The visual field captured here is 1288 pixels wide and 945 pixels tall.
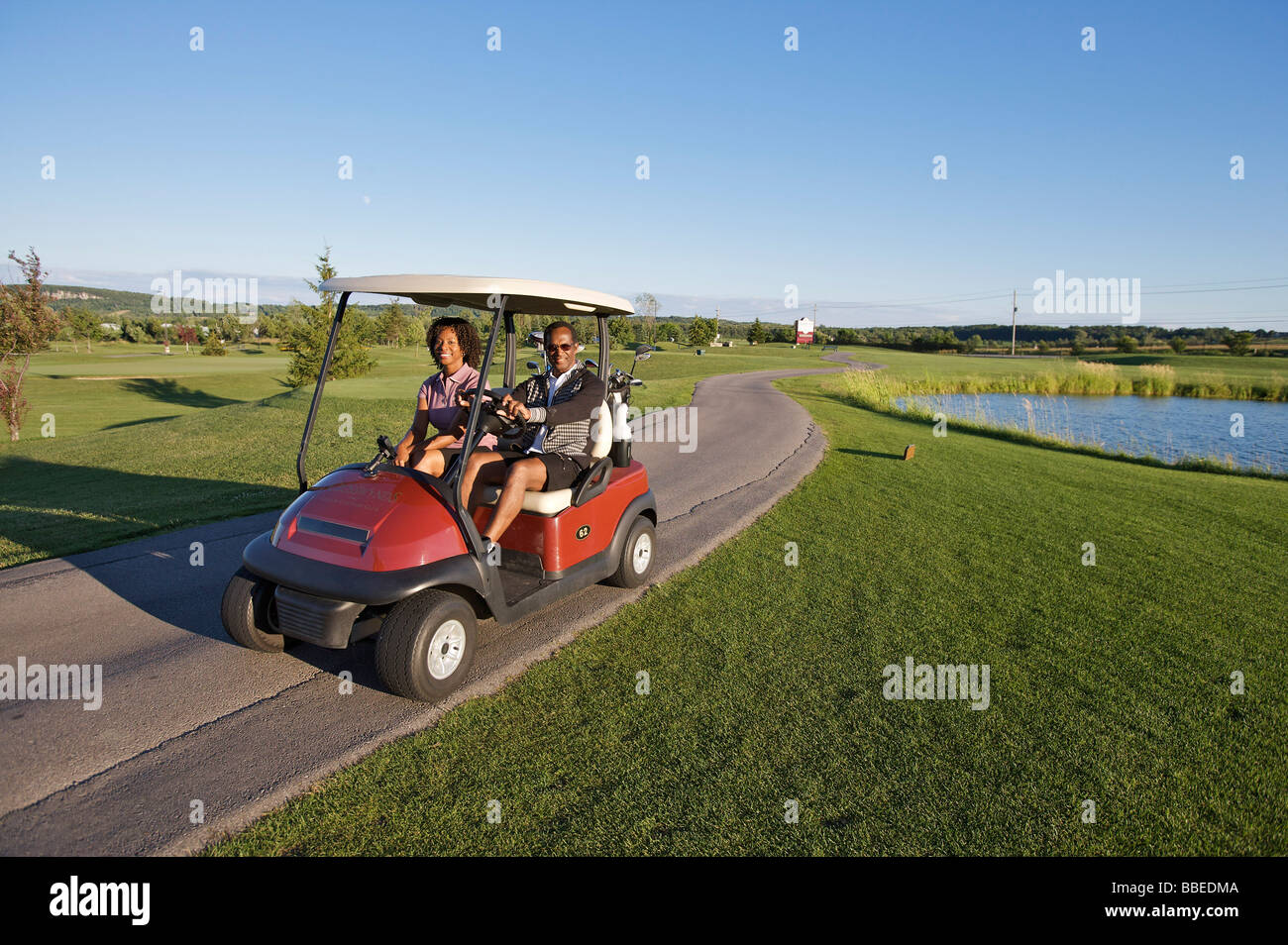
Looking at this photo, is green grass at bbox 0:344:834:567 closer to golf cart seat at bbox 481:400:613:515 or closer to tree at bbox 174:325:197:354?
golf cart seat at bbox 481:400:613:515

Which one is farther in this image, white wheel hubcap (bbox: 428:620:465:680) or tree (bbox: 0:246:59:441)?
tree (bbox: 0:246:59:441)

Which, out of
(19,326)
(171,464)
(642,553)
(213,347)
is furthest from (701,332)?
(642,553)

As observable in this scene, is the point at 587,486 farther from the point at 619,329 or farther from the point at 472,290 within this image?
the point at 619,329

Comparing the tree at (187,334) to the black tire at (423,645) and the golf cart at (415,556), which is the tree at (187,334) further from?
the black tire at (423,645)

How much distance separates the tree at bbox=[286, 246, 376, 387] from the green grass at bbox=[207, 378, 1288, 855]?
30.0 m

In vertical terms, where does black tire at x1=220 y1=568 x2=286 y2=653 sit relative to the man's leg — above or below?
below

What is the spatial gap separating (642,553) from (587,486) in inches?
50.6

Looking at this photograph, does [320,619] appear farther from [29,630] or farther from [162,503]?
[162,503]

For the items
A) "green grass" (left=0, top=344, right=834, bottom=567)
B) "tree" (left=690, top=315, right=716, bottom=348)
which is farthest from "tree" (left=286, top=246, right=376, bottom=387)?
"tree" (left=690, top=315, right=716, bottom=348)

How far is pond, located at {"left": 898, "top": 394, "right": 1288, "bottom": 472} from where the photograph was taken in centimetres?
1809
